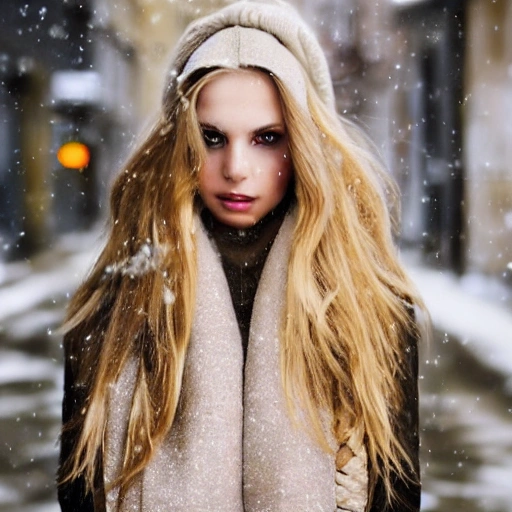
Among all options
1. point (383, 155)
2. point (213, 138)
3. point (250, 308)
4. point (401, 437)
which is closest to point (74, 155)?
point (213, 138)

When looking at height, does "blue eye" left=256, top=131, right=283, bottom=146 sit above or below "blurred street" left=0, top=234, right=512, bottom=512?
above

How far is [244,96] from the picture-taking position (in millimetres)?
849

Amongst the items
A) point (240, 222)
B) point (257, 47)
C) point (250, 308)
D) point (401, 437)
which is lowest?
point (401, 437)

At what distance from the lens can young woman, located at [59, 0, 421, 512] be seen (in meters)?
0.87

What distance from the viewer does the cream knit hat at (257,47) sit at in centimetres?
84

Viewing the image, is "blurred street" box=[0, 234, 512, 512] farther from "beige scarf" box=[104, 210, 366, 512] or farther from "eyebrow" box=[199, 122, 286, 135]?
"eyebrow" box=[199, 122, 286, 135]

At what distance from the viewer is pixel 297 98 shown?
849 mm

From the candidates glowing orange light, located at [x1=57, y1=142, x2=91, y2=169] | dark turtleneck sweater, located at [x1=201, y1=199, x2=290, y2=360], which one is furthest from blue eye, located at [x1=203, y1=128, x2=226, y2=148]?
glowing orange light, located at [x1=57, y1=142, x2=91, y2=169]

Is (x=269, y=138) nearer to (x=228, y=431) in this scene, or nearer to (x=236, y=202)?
(x=236, y=202)

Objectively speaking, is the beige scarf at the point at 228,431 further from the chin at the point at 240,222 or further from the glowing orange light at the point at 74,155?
the glowing orange light at the point at 74,155

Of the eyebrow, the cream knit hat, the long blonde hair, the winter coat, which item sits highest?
the cream knit hat

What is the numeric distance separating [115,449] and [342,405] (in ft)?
1.10

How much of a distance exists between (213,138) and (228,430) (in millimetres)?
412

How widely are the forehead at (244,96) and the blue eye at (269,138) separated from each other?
0.8 inches
